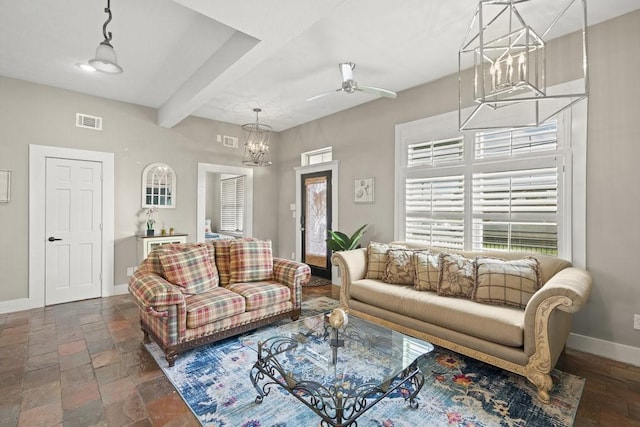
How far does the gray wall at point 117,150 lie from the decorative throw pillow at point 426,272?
3.84 meters

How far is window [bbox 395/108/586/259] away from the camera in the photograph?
9.85 feet

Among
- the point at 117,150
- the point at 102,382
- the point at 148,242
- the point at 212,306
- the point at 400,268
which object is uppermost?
the point at 117,150

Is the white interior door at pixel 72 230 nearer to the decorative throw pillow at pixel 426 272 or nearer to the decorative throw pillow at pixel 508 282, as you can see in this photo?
the decorative throw pillow at pixel 426 272

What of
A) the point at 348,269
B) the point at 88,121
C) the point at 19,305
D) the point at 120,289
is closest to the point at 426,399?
the point at 348,269

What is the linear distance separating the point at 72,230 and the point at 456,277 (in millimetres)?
4902

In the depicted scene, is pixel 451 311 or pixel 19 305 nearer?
pixel 451 311

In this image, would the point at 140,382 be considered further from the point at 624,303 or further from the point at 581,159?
the point at 581,159

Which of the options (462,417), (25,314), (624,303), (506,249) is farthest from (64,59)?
(624,303)

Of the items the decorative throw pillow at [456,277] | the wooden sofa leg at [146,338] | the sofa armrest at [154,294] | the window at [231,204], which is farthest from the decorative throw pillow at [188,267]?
the window at [231,204]

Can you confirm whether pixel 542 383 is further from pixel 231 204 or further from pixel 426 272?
pixel 231 204

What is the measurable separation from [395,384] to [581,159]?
8.66ft

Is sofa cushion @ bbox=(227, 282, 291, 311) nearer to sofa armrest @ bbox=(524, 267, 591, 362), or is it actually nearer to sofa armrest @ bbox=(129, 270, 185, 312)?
sofa armrest @ bbox=(129, 270, 185, 312)

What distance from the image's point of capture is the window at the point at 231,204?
739 cm

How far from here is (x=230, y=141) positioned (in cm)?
582
